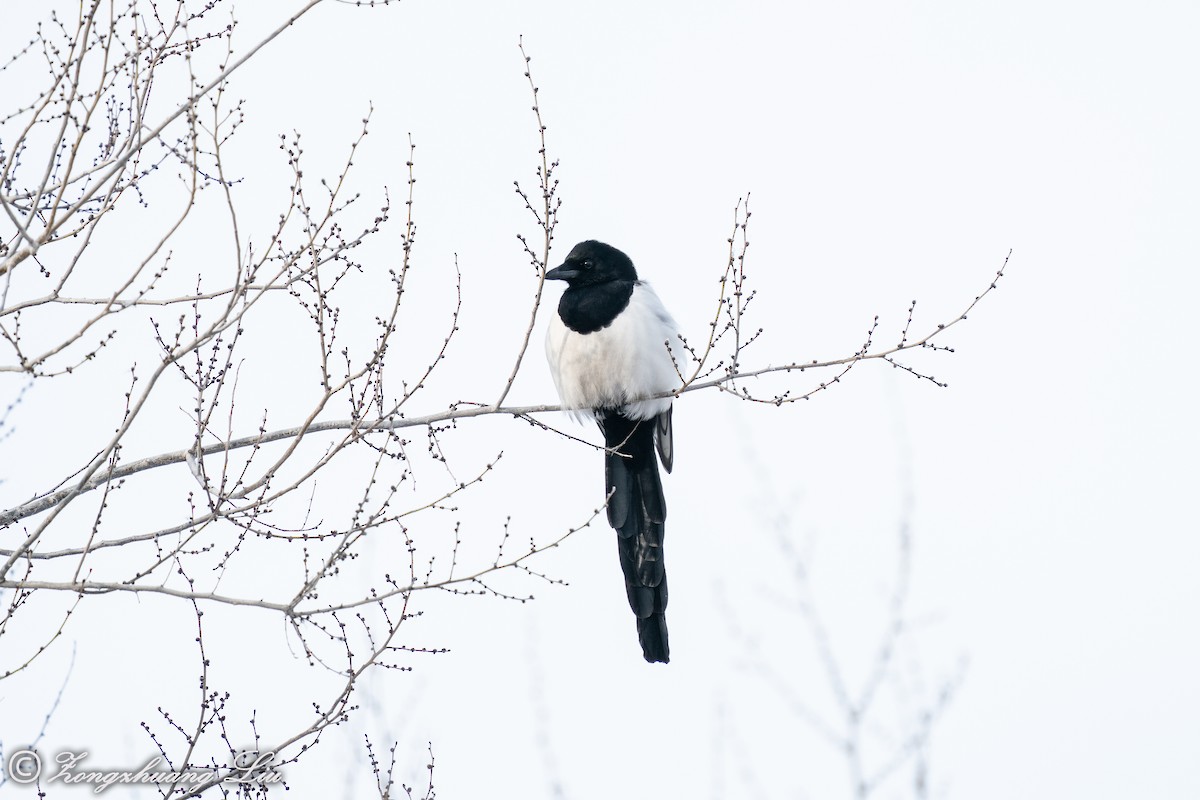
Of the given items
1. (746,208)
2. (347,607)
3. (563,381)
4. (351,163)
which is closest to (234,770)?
(347,607)

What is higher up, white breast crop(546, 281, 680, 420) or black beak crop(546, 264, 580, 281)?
black beak crop(546, 264, 580, 281)

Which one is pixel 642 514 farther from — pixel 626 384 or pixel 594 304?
pixel 594 304

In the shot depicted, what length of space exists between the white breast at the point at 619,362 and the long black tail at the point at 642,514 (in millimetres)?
179

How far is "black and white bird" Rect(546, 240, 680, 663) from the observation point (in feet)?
20.7

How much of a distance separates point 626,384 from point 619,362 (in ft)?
0.36

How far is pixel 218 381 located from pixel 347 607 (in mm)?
803

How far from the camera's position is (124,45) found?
4.85 metres

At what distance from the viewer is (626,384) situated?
249 inches

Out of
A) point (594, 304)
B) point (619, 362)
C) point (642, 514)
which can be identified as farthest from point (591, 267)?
point (642, 514)

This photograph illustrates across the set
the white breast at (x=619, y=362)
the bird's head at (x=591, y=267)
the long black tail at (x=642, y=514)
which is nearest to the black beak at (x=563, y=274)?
the bird's head at (x=591, y=267)

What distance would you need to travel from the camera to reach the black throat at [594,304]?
6352 mm

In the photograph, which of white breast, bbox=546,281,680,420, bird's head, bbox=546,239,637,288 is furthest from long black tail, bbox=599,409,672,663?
bird's head, bbox=546,239,637,288

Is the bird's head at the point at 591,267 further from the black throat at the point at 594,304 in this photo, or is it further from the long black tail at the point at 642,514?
the long black tail at the point at 642,514

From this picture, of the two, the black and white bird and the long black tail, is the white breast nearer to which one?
the black and white bird
